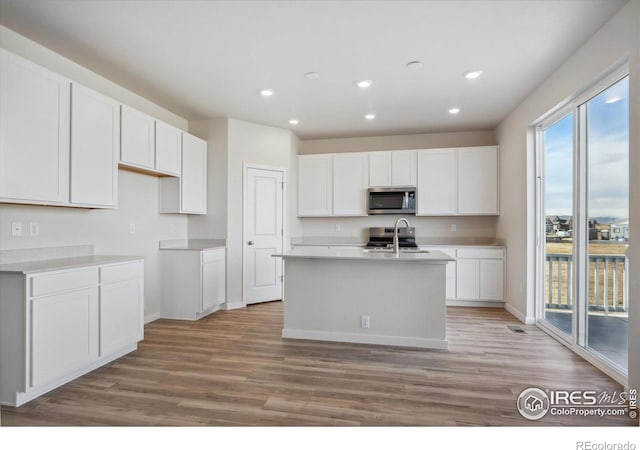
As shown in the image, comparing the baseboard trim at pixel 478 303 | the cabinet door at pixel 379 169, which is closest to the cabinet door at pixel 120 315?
the cabinet door at pixel 379 169

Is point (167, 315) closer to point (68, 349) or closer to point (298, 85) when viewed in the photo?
point (68, 349)

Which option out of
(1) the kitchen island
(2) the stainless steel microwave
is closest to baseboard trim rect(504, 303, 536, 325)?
(1) the kitchen island

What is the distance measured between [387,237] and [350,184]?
1.05m

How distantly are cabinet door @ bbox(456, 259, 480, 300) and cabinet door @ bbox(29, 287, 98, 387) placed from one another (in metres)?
4.36

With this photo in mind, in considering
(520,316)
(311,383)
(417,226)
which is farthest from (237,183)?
(520,316)

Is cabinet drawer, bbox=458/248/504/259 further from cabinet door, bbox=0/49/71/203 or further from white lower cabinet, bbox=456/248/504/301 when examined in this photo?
cabinet door, bbox=0/49/71/203

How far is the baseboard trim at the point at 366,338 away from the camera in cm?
318

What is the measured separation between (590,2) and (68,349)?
4335mm

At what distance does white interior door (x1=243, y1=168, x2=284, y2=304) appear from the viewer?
16.0 ft

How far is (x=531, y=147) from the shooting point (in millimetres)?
3943

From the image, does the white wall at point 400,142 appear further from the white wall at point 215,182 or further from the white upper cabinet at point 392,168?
the white wall at point 215,182

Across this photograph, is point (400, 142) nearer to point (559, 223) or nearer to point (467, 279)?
point (467, 279)
